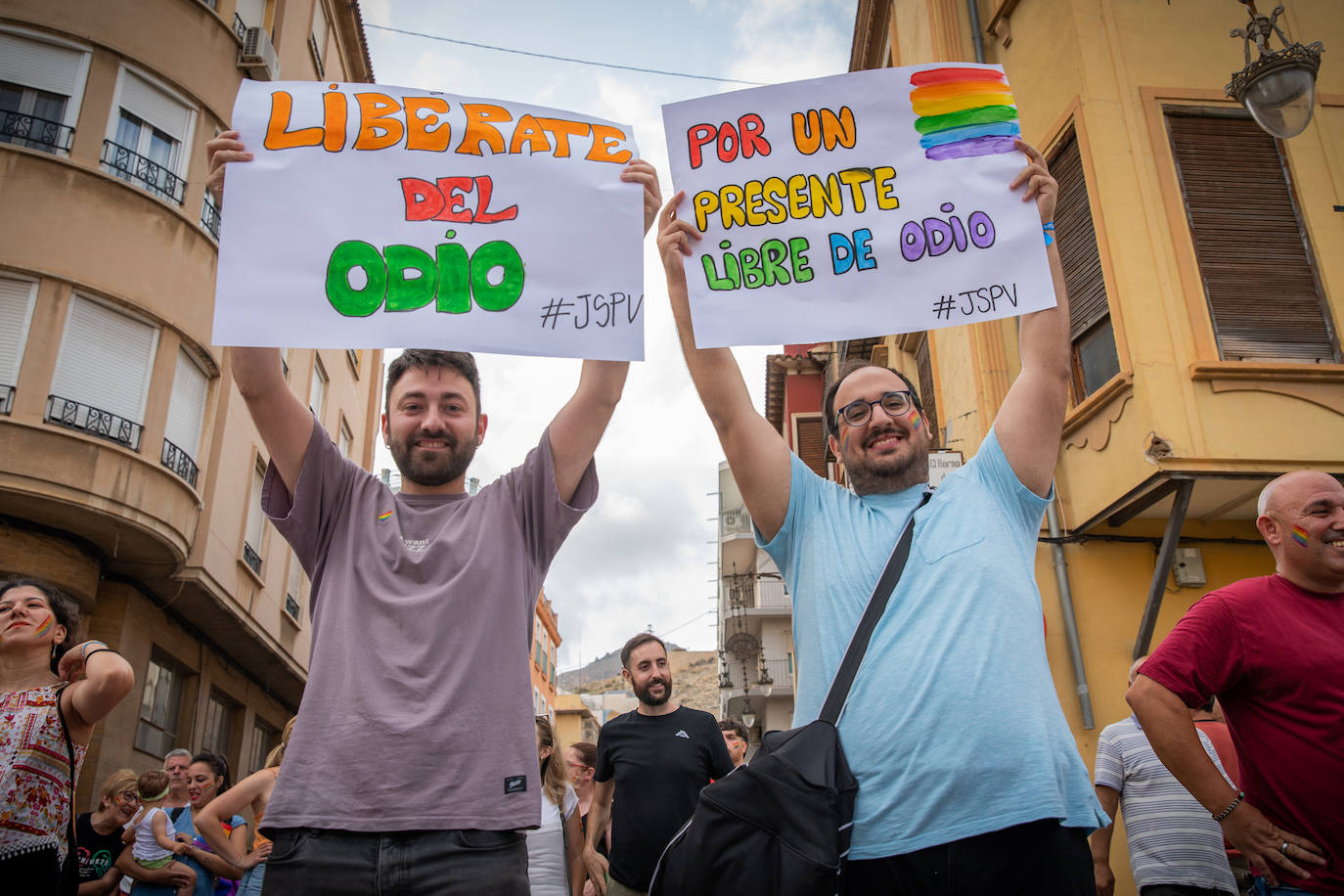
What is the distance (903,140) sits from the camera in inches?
147

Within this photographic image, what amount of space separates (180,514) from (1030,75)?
1190 cm

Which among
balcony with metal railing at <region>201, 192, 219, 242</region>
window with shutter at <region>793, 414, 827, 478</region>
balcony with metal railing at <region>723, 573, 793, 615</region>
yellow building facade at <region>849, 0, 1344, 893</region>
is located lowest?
yellow building facade at <region>849, 0, 1344, 893</region>

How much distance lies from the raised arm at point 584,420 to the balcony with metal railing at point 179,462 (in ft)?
41.2

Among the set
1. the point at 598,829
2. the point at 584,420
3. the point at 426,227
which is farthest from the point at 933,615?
the point at 598,829

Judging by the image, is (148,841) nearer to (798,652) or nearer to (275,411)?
(275,411)

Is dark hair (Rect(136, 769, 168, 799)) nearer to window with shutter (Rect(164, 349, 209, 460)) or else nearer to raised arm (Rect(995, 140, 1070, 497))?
raised arm (Rect(995, 140, 1070, 497))

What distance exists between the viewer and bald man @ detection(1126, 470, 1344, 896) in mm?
3322

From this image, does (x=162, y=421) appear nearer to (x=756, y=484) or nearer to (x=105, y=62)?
(x=105, y=62)

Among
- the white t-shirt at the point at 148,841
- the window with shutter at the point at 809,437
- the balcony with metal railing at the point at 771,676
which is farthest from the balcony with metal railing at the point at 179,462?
the balcony with metal railing at the point at 771,676

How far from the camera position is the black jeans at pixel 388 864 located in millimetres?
2441

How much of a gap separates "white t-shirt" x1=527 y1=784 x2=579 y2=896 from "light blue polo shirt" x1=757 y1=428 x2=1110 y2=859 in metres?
4.24

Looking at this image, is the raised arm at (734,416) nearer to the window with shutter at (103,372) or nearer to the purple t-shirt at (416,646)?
the purple t-shirt at (416,646)

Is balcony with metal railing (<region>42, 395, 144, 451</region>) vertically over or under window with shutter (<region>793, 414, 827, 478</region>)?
under

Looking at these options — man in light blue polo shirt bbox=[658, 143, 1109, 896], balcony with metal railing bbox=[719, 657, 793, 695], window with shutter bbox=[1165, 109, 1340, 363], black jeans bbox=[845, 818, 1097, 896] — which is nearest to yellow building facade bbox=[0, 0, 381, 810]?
man in light blue polo shirt bbox=[658, 143, 1109, 896]
